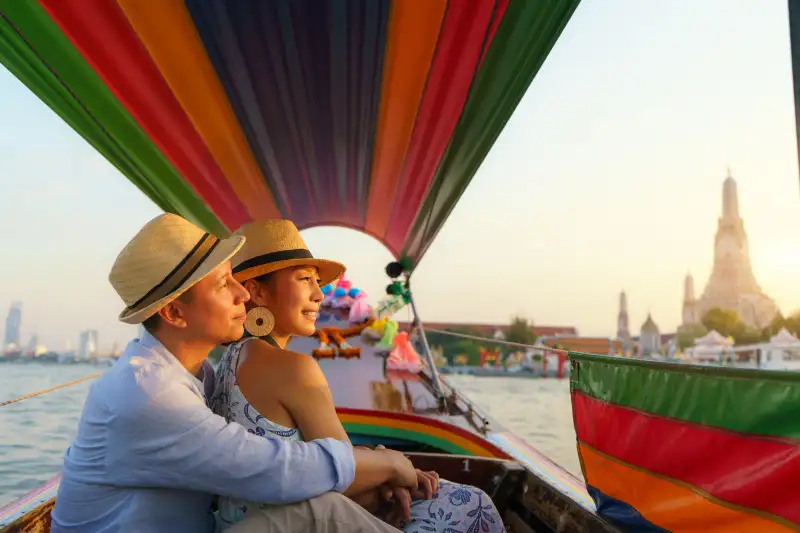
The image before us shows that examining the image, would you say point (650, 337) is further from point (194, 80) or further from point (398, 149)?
point (194, 80)

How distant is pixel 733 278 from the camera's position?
8006 cm

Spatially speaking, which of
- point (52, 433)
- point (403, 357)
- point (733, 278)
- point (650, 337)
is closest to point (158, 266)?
point (403, 357)

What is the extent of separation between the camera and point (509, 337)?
2074 inches

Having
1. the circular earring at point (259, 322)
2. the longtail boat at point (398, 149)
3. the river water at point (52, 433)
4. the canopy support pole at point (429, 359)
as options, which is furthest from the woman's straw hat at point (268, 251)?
the river water at point (52, 433)

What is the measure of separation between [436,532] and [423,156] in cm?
259

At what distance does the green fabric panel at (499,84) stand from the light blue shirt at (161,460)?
1498 mm

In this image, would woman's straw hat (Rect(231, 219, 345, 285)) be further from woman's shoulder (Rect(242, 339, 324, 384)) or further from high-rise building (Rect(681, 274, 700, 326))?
high-rise building (Rect(681, 274, 700, 326))

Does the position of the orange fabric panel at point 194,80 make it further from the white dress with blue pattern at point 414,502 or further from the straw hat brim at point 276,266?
the white dress with blue pattern at point 414,502

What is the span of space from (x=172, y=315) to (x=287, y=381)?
30 centimetres

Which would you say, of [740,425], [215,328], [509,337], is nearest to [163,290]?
[215,328]

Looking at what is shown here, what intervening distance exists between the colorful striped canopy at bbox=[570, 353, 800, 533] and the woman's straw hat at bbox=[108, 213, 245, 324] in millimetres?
996

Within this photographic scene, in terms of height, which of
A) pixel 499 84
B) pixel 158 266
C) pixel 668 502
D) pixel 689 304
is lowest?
pixel 668 502

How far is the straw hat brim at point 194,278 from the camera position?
1354mm

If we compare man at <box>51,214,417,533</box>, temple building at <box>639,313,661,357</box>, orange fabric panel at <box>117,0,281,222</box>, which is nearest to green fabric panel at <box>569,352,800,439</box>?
man at <box>51,214,417,533</box>
